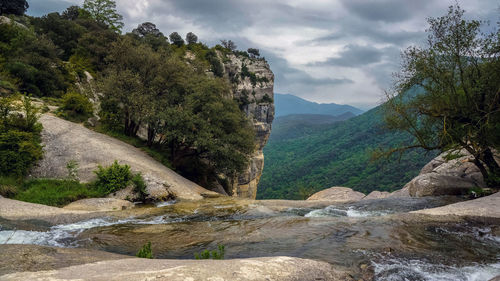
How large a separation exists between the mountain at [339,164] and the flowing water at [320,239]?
4244 centimetres

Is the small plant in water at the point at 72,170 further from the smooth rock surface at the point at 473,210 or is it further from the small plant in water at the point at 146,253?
the smooth rock surface at the point at 473,210

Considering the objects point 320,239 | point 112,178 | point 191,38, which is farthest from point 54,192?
point 191,38

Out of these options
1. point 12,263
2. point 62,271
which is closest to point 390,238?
point 62,271

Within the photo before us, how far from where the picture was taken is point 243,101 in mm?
68812

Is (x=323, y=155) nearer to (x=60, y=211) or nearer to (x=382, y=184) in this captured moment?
(x=382, y=184)

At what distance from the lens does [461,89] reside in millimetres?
18625

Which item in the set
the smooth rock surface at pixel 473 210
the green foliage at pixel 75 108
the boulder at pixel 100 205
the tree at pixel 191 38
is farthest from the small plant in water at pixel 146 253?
the tree at pixel 191 38

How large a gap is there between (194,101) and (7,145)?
15102mm

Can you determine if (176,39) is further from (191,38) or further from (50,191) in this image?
(50,191)

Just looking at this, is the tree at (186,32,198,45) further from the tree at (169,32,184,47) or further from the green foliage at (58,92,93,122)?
the green foliage at (58,92,93,122)

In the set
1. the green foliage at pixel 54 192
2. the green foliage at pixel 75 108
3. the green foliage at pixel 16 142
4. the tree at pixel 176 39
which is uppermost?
the tree at pixel 176 39

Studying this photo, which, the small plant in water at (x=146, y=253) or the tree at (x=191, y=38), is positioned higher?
the tree at (x=191, y=38)

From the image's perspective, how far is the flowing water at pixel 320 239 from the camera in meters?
7.11

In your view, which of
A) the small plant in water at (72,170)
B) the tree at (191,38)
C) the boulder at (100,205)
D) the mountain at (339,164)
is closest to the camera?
the boulder at (100,205)
